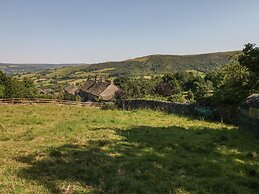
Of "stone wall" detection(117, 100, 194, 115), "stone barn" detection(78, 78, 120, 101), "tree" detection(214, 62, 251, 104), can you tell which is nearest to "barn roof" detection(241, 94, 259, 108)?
"tree" detection(214, 62, 251, 104)

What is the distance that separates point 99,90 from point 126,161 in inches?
3672

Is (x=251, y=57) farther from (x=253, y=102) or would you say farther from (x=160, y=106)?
(x=160, y=106)

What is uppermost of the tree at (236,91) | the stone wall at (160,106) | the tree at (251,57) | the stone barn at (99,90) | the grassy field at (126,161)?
the tree at (251,57)

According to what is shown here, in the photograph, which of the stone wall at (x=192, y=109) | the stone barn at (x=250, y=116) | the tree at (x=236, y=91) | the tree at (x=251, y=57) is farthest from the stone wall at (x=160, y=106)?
the tree at (x=251, y=57)

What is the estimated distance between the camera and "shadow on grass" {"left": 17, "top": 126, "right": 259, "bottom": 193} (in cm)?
988

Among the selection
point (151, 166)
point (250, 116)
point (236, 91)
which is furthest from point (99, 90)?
point (151, 166)

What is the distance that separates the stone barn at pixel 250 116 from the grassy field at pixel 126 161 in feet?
2.69

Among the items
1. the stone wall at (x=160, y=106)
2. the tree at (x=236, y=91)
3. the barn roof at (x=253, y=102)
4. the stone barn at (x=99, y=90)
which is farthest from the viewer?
the stone barn at (x=99, y=90)

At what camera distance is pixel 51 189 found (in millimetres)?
9375

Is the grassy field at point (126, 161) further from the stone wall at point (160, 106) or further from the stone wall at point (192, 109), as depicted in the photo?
the stone wall at point (160, 106)

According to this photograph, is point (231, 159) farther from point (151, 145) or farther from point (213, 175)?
point (151, 145)

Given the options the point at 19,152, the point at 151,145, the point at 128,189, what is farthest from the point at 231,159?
the point at 19,152

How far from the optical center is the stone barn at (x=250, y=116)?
64.6ft

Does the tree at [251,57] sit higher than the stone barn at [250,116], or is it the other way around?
the tree at [251,57]
